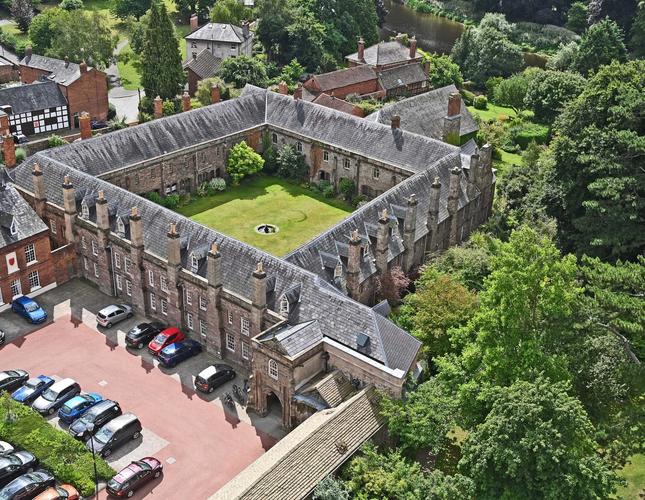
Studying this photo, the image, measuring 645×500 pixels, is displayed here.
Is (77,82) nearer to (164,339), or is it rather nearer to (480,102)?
(164,339)

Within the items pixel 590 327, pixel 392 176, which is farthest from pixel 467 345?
pixel 392 176

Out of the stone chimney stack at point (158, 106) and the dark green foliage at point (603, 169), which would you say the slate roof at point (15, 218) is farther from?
the dark green foliage at point (603, 169)

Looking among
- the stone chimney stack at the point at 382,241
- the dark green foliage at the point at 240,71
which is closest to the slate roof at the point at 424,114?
the dark green foliage at the point at 240,71

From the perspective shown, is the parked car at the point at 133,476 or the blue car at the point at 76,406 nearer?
the parked car at the point at 133,476

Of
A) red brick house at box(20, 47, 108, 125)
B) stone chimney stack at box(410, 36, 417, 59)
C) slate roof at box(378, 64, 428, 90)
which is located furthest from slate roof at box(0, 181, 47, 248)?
stone chimney stack at box(410, 36, 417, 59)

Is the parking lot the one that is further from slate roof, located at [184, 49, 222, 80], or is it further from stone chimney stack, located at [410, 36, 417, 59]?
stone chimney stack, located at [410, 36, 417, 59]

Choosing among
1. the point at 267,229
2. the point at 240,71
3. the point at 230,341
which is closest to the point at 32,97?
the point at 240,71
